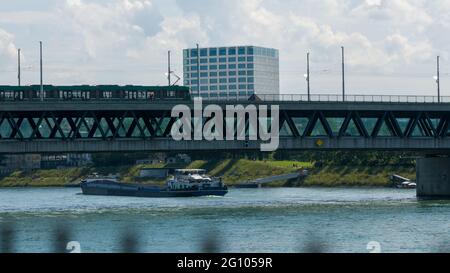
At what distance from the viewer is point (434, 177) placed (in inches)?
5659

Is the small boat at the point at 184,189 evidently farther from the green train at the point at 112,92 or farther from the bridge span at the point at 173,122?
the bridge span at the point at 173,122

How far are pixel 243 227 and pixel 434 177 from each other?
189ft

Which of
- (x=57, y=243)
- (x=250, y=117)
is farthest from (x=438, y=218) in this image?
(x=57, y=243)

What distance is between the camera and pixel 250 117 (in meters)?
120

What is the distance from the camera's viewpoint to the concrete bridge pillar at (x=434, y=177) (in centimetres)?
14238

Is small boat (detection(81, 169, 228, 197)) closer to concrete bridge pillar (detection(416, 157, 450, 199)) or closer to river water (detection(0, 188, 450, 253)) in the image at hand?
concrete bridge pillar (detection(416, 157, 450, 199))

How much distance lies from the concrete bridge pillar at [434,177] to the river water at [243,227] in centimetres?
1192

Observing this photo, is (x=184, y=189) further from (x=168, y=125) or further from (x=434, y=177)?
(x=168, y=125)

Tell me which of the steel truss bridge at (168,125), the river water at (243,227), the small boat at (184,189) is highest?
the steel truss bridge at (168,125)

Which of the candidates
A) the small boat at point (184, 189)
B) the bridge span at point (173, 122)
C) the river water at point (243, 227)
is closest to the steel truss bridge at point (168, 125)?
the bridge span at point (173, 122)

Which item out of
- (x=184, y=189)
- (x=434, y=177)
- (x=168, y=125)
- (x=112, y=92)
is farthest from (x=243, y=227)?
(x=184, y=189)

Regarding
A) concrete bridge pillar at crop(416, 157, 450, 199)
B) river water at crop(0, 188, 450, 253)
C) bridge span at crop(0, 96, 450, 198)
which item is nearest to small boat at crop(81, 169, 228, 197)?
concrete bridge pillar at crop(416, 157, 450, 199)
